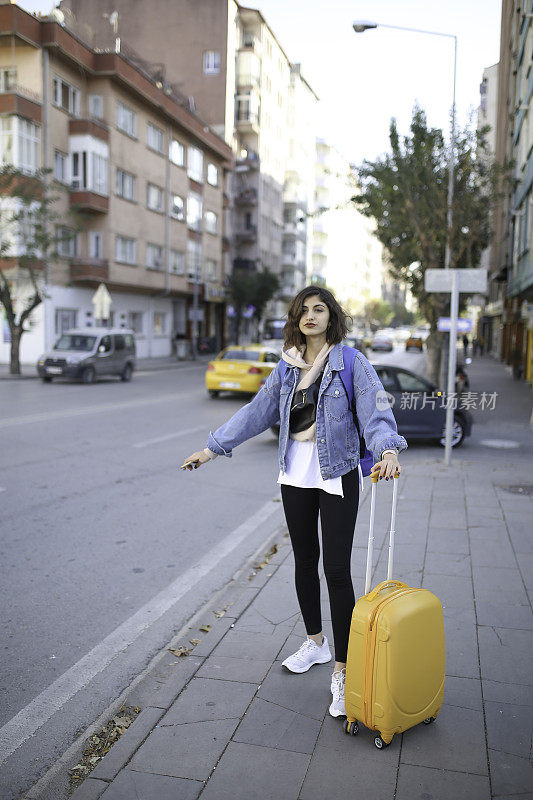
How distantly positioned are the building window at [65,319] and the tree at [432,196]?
17768 millimetres

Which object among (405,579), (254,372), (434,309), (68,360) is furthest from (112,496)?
(68,360)

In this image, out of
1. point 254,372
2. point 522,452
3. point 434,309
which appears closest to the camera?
point 522,452

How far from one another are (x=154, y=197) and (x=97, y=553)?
124ft

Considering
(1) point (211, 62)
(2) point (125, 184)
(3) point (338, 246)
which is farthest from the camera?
(3) point (338, 246)

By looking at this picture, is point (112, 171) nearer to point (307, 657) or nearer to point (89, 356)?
point (89, 356)

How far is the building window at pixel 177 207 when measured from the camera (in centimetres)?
4359

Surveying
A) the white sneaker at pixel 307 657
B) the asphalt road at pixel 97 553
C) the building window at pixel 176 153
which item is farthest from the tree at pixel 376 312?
the white sneaker at pixel 307 657

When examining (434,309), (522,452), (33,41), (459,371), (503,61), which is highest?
(503,61)

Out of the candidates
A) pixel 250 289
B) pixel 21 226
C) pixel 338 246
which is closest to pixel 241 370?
pixel 21 226

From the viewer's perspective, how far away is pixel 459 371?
16625 millimetres

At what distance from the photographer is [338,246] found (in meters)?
115

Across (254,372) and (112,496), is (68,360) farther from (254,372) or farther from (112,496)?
(112,496)

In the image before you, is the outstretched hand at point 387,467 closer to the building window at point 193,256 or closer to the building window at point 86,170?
the building window at point 86,170

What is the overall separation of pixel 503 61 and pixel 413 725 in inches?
1788
